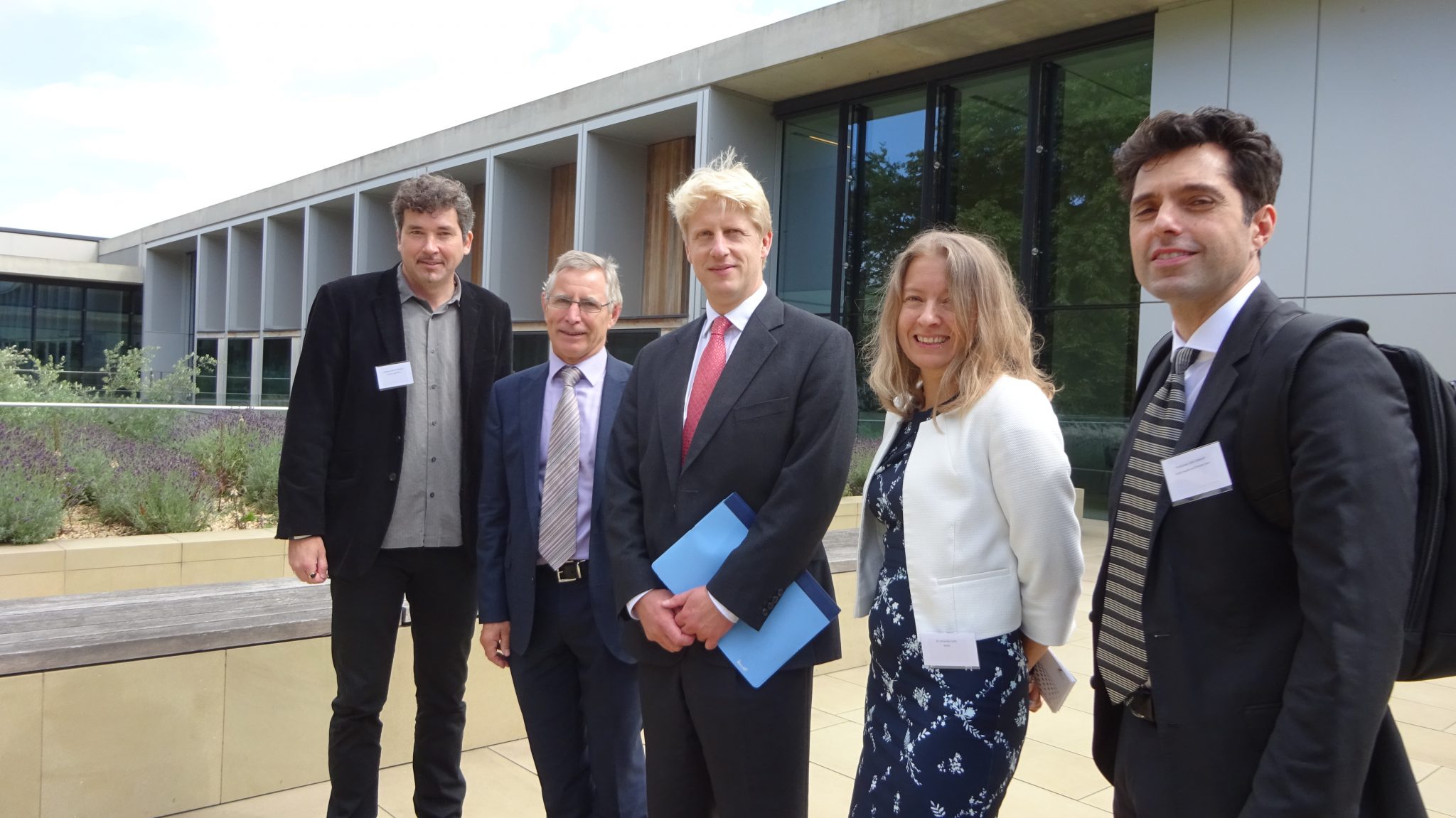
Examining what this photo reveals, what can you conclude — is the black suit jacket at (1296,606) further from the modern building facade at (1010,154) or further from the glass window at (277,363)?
the glass window at (277,363)

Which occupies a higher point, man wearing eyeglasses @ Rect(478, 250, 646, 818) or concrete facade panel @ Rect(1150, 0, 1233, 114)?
Result: concrete facade panel @ Rect(1150, 0, 1233, 114)

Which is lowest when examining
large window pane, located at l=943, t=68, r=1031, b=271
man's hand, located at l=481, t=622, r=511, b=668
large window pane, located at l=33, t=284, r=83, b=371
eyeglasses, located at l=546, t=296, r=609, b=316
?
man's hand, located at l=481, t=622, r=511, b=668

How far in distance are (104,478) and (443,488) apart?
17.4 feet

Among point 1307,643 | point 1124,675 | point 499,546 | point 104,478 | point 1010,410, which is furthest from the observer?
point 104,478

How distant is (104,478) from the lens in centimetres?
692

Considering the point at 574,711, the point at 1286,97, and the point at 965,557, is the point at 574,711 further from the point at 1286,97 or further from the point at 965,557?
the point at 1286,97

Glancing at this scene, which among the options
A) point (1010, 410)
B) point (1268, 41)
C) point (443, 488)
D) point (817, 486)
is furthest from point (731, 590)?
point (1268, 41)

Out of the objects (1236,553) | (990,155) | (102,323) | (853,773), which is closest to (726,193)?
(1236,553)

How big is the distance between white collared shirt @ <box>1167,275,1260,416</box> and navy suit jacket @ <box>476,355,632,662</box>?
1.52m

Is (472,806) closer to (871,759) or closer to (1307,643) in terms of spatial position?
(871,759)

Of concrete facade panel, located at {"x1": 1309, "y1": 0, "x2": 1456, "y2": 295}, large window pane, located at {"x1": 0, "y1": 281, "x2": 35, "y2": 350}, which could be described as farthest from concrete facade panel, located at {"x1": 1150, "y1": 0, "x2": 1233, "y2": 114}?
large window pane, located at {"x1": 0, "y1": 281, "x2": 35, "y2": 350}

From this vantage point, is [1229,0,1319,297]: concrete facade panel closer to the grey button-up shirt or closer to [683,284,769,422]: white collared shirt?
[683,284,769,422]: white collared shirt

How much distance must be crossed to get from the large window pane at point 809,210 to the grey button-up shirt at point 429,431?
38.9ft

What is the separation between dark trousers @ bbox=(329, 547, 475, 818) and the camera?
2916mm
